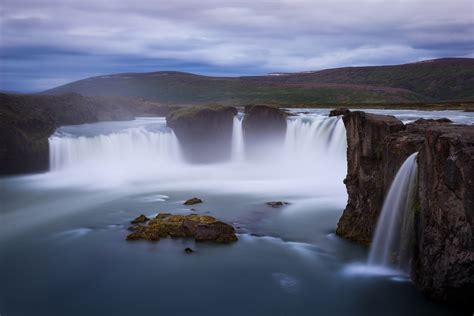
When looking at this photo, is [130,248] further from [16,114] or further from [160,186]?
[16,114]

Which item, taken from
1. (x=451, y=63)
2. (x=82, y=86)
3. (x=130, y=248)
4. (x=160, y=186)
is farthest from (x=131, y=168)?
(x=451, y=63)

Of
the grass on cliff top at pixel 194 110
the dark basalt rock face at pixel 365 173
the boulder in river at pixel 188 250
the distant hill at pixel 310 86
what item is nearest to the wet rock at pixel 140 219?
the boulder in river at pixel 188 250

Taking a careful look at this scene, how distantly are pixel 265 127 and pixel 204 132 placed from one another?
489cm

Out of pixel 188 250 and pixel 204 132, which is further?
pixel 204 132

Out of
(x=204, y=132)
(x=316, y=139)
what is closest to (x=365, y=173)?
(x=316, y=139)

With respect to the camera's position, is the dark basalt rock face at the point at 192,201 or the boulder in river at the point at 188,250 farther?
the dark basalt rock face at the point at 192,201

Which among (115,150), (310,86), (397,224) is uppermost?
(310,86)

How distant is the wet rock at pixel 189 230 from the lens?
17000 mm

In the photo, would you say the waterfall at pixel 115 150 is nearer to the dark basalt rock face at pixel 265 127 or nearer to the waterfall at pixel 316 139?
the dark basalt rock face at pixel 265 127

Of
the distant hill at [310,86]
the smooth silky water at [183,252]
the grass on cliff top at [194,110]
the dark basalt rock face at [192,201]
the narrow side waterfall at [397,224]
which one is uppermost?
the distant hill at [310,86]

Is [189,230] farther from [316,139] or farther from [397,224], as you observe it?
[316,139]

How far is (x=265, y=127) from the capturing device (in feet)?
121

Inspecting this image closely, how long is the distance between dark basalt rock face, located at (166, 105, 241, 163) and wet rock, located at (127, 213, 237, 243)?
19.6 m

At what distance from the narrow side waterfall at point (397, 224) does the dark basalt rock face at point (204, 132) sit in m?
23.8
